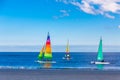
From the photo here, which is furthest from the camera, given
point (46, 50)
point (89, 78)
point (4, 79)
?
point (46, 50)

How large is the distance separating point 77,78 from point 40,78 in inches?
215

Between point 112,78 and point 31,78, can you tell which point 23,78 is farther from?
point 112,78

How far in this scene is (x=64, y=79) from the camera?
6956cm

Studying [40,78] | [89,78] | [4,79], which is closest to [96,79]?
[89,78]

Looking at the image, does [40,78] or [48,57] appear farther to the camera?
[48,57]

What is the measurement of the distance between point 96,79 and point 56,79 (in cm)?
583

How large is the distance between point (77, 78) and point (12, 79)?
383 inches

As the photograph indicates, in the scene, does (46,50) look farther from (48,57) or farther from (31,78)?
(31,78)

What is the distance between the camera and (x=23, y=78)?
7012cm

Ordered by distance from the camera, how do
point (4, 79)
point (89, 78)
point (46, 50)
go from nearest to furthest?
point (4, 79)
point (89, 78)
point (46, 50)

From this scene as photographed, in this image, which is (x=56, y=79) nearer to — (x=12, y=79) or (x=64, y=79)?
(x=64, y=79)

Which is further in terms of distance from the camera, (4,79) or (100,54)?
(100,54)

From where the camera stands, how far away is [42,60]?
130625 millimetres

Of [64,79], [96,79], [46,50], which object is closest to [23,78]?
[64,79]
